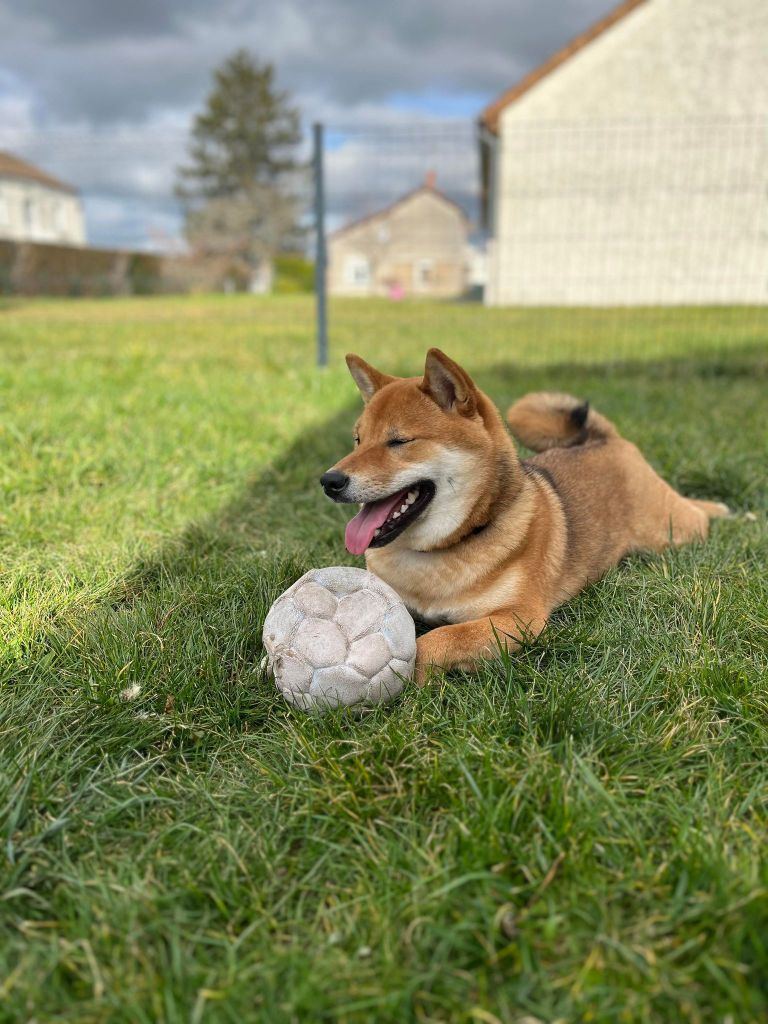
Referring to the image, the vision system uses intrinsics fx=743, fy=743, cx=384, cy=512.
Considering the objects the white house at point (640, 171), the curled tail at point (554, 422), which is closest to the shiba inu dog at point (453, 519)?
the curled tail at point (554, 422)

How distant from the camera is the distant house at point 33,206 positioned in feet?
143

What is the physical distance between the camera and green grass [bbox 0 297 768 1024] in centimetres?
135

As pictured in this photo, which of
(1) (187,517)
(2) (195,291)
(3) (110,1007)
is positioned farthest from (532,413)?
(2) (195,291)

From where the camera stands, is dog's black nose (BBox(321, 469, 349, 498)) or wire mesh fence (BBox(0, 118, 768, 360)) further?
wire mesh fence (BBox(0, 118, 768, 360))

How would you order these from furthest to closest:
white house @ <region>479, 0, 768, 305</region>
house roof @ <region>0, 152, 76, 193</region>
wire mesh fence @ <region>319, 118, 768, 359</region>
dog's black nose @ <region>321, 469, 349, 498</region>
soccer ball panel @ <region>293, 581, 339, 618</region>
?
house roof @ <region>0, 152, 76, 193</region> → white house @ <region>479, 0, 768, 305</region> → wire mesh fence @ <region>319, 118, 768, 359</region> → dog's black nose @ <region>321, 469, 349, 498</region> → soccer ball panel @ <region>293, 581, 339, 618</region>

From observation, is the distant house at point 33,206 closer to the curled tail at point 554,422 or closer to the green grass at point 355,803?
the curled tail at point 554,422

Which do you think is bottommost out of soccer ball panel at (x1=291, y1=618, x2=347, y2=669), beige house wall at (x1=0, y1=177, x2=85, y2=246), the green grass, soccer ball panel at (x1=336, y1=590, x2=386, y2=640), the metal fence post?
the green grass

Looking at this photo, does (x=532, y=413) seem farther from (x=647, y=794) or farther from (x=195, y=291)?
(x=195, y=291)

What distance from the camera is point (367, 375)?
9.66 ft

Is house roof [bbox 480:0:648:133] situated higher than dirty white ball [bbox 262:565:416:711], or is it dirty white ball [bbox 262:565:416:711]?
house roof [bbox 480:0:648:133]

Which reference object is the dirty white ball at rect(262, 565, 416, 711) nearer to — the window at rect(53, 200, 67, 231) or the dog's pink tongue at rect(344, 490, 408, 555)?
the dog's pink tongue at rect(344, 490, 408, 555)

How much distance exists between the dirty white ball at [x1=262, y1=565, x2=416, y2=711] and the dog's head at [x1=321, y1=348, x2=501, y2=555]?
0.20m

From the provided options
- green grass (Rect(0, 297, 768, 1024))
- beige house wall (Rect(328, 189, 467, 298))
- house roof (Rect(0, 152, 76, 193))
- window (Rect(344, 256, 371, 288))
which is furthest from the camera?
house roof (Rect(0, 152, 76, 193))

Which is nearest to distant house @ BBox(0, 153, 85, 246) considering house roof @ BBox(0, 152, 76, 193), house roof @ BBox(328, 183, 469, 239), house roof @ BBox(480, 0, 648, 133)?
house roof @ BBox(0, 152, 76, 193)
